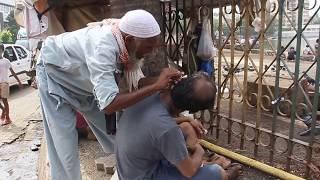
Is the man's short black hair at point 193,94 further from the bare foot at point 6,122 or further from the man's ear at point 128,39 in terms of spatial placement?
the bare foot at point 6,122

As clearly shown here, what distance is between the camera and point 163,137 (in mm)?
1856

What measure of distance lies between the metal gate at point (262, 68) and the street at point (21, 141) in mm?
2563

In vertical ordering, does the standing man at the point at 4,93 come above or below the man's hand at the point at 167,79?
below

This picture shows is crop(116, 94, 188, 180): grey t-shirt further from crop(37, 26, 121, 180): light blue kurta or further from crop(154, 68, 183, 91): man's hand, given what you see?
crop(37, 26, 121, 180): light blue kurta

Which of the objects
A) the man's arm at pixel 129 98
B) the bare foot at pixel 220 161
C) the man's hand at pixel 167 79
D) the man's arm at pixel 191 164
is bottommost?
the bare foot at pixel 220 161

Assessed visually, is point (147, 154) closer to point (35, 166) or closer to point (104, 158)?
point (104, 158)

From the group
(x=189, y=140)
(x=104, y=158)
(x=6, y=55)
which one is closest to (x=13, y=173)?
(x=104, y=158)

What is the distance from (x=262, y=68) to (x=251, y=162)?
79cm

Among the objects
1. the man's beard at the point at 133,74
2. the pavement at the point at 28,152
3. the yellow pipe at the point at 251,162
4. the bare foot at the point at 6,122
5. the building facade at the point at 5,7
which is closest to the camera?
the man's beard at the point at 133,74

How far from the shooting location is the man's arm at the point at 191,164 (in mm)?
1924

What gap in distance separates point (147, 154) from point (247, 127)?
5.47ft

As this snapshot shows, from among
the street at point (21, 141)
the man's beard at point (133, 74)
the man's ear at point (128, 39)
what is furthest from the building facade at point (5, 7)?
the man's ear at point (128, 39)

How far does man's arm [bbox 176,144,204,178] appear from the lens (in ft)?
6.31

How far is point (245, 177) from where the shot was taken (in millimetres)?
3088
